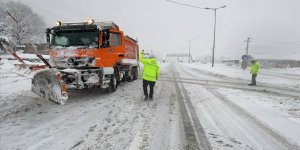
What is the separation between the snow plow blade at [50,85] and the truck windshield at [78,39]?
1933mm

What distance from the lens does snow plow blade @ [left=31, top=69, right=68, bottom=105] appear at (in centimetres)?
712

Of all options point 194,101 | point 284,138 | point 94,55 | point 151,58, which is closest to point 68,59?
point 94,55

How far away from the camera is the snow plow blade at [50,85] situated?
7.12 meters

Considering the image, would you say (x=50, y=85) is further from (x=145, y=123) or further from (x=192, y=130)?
(x=192, y=130)

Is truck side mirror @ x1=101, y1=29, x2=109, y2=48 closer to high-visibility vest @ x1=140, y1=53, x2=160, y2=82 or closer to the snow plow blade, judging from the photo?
high-visibility vest @ x1=140, y1=53, x2=160, y2=82

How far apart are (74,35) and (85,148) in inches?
232

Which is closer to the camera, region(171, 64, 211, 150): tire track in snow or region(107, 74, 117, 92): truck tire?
region(171, 64, 211, 150): tire track in snow

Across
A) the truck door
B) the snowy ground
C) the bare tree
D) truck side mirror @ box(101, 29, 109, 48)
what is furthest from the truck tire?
the bare tree

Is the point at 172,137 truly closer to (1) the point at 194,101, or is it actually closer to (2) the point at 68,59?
(1) the point at 194,101

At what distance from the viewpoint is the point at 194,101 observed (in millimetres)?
8883

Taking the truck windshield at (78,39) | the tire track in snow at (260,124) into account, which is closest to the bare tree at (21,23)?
the truck windshield at (78,39)

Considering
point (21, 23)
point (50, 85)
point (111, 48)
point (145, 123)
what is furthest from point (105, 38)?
point (21, 23)

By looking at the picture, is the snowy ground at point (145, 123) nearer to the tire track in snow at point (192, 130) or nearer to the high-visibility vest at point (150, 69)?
the tire track in snow at point (192, 130)

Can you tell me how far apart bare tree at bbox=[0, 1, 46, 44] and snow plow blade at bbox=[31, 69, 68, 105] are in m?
45.9
